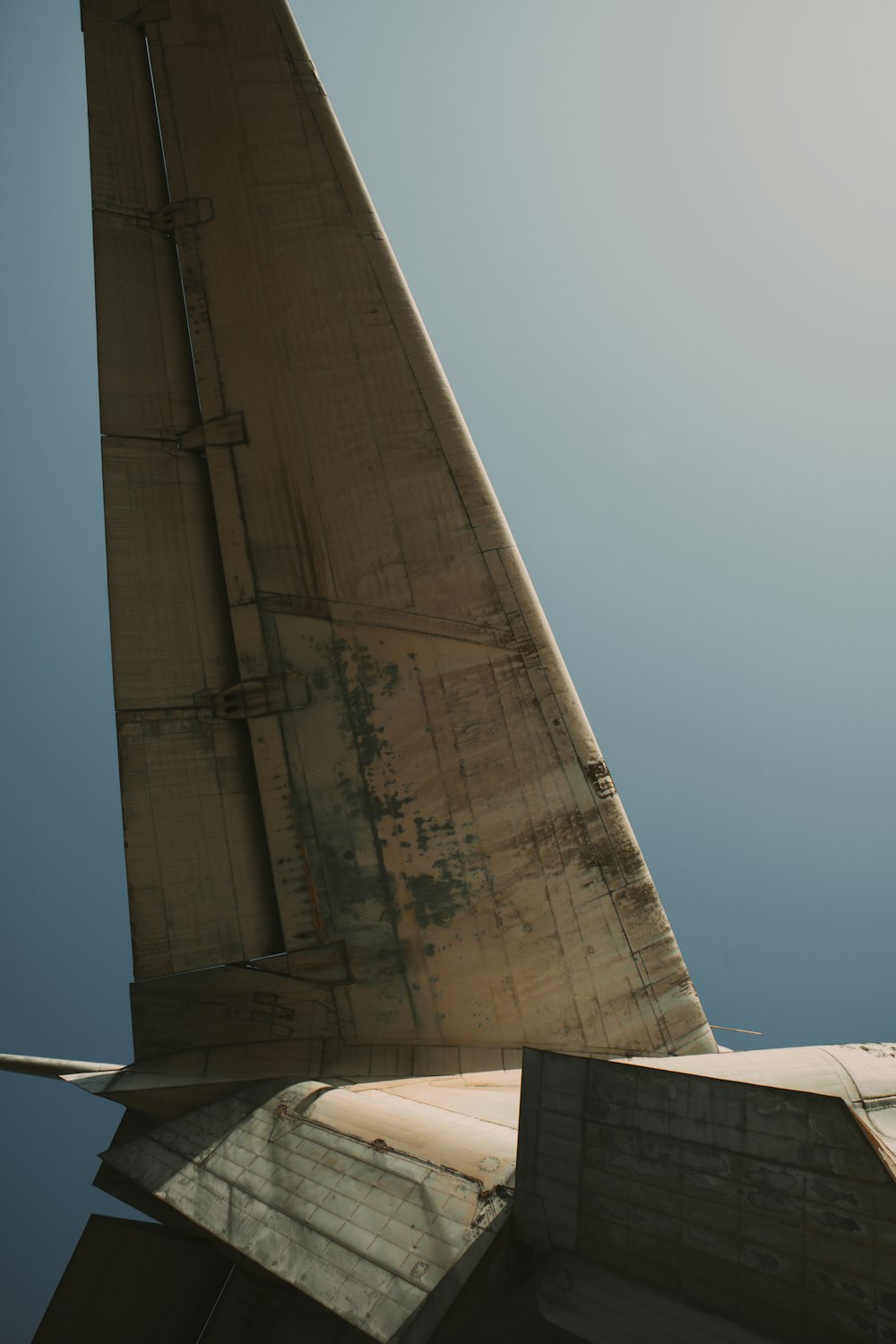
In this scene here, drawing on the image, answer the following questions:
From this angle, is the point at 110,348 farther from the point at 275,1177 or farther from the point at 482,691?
the point at 275,1177

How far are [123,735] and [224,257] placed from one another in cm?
323

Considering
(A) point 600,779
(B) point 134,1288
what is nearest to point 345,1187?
(B) point 134,1288

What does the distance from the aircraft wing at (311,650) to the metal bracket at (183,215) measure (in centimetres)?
2

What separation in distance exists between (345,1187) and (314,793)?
1917mm

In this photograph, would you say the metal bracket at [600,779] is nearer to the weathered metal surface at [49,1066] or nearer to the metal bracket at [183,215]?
the weathered metal surface at [49,1066]

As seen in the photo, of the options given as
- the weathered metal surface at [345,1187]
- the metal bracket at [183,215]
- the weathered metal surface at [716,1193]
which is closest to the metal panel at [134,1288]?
the weathered metal surface at [345,1187]

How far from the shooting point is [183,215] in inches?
191

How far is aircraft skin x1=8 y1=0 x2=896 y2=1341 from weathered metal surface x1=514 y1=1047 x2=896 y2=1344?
0.02m

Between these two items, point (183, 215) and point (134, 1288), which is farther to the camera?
point (183, 215)

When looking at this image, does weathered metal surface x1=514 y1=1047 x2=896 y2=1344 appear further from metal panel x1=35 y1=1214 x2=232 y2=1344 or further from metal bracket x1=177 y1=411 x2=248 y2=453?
metal bracket x1=177 y1=411 x2=248 y2=453

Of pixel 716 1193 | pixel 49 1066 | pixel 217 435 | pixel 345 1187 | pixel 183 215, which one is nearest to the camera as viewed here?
pixel 716 1193

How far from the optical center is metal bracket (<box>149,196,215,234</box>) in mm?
4832

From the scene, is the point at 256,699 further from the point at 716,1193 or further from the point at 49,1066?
the point at 716,1193

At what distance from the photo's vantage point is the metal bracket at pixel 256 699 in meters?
4.11
